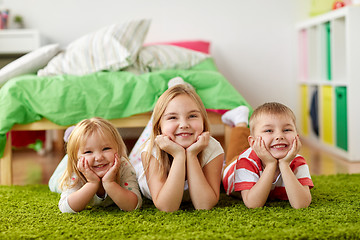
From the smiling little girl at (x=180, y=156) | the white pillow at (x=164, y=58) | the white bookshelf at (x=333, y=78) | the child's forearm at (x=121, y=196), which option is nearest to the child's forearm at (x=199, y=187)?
the smiling little girl at (x=180, y=156)

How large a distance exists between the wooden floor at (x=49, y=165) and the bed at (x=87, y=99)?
0.29 m

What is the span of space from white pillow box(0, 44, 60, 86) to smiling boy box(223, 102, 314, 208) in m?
1.19

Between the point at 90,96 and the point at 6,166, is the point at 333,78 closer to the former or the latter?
the point at 90,96

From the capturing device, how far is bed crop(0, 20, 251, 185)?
188 centimetres

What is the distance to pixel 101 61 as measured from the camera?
2.18 m

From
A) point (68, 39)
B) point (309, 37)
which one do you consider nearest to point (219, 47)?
point (309, 37)

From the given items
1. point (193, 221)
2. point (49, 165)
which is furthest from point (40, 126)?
point (193, 221)

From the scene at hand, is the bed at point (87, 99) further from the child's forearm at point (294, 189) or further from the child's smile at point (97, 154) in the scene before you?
the child's forearm at point (294, 189)

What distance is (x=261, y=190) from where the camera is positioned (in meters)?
1.30

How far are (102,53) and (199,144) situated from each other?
1072 mm

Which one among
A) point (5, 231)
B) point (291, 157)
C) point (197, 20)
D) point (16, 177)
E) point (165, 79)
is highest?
point (197, 20)

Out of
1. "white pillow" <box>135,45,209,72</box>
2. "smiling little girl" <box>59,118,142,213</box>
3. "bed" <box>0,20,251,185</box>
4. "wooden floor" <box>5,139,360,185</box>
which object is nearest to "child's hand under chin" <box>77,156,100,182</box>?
"smiling little girl" <box>59,118,142,213</box>

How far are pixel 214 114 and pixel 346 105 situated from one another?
828 millimetres

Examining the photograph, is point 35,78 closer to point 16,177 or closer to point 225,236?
point 16,177
